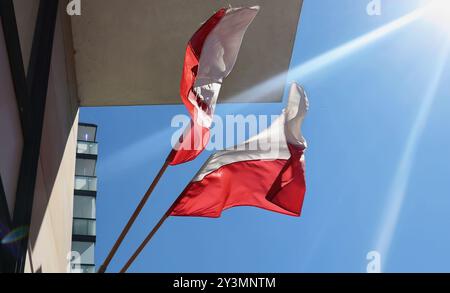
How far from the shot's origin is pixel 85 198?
188 ft

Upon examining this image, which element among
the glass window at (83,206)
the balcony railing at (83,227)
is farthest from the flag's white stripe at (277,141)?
the glass window at (83,206)

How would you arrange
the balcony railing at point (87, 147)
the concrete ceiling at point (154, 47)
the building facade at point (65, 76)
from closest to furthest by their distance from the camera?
the building facade at point (65, 76), the concrete ceiling at point (154, 47), the balcony railing at point (87, 147)

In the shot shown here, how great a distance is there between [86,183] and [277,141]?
5011cm

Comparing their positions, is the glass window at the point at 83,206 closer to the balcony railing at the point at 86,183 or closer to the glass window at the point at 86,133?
the balcony railing at the point at 86,183

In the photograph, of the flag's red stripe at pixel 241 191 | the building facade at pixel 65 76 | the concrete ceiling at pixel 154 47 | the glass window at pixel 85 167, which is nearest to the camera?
the building facade at pixel 65 76

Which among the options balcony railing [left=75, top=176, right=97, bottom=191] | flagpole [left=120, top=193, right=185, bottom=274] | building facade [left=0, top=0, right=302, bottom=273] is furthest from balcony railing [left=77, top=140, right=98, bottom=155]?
flagpole [left=120, top=193, right=185, bottom=274]

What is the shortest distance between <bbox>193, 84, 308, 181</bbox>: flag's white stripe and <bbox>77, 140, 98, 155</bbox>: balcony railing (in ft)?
170

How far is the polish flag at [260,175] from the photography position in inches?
347

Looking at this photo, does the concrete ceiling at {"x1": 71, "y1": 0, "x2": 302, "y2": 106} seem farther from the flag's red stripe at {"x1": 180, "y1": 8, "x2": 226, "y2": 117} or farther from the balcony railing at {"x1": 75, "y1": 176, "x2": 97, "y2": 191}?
the balcony railing at {"x1": 75, "y1": 176, "x2": 97, "y2": 191}

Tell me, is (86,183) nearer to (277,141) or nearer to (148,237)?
(277,141)

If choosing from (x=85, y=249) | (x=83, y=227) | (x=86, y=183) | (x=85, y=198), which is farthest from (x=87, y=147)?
(x=85, y=249)
